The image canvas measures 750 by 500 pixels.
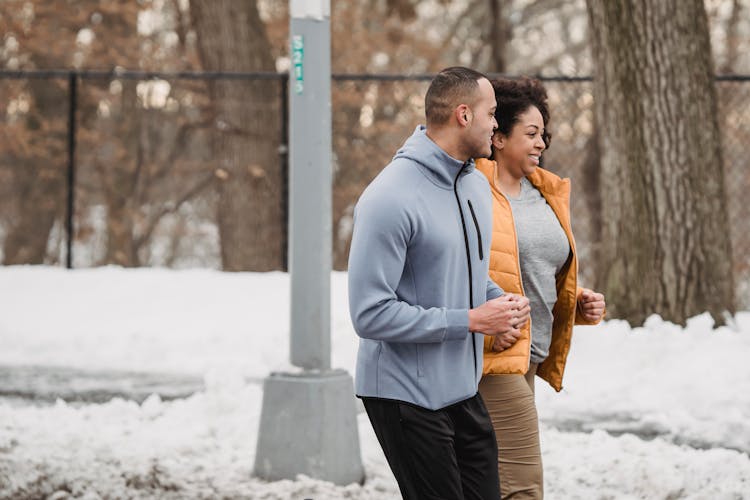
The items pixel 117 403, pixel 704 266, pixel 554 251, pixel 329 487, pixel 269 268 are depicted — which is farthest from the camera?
pixel 269 268

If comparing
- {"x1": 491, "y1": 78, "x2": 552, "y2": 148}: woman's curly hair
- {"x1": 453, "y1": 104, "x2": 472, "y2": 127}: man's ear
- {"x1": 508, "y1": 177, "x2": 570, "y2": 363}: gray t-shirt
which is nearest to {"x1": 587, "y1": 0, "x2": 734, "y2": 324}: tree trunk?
{"x1": 508, "y1": 177, "x2": 570, "y2": 363}: gray t-shirt

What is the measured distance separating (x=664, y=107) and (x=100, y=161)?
13.7 meters

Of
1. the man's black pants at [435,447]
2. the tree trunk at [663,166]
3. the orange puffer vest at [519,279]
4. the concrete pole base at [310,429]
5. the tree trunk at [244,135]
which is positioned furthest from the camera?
the tree trunk at [244,135]

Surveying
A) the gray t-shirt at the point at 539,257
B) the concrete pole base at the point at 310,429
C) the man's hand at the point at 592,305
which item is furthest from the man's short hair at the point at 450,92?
the concrete pole base at the point at 310,429

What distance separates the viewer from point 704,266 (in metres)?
9.44

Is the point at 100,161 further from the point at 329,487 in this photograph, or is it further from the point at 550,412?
the point at 329,487

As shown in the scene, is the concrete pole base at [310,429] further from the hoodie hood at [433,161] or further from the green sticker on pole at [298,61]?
the hoodie hood at [433,161]

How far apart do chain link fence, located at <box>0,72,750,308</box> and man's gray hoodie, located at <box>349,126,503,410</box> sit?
884cm

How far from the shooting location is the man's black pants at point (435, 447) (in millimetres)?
3330

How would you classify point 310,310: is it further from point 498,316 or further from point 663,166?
point 663,166

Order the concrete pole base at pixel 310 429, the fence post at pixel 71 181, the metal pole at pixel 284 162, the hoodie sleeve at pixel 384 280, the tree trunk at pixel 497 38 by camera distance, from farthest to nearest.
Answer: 1. the tree trunk at pixel 497 38
2. the fence post at pixel 71 181
3. the metal pole at pixel 284 162
4. the concrete pole base at pixel 310 429
5. the hoodie sleeve at pixel 384 280

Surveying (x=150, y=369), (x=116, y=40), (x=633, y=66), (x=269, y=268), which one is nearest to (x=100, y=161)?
(x=116, y=40)

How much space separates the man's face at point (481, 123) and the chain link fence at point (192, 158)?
28.8 feet

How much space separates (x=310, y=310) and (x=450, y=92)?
2.69 metres
